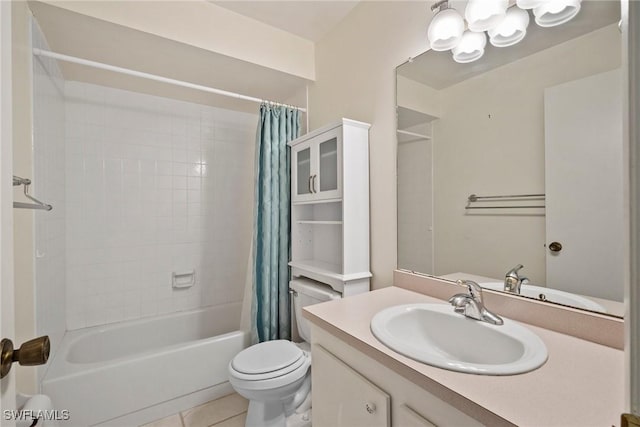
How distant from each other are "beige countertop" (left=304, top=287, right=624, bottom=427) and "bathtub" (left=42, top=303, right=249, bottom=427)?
135cm

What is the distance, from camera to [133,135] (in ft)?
7.77

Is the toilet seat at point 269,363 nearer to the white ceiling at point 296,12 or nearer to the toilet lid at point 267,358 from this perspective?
the toilet lid at point 267,358

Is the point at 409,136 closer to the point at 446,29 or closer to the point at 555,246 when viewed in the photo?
the point at 446,29

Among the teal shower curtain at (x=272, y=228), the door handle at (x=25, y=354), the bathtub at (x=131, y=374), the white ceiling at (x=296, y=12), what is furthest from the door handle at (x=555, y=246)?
the bathtub at (x=131, y=374)

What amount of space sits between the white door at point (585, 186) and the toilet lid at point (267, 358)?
123cm

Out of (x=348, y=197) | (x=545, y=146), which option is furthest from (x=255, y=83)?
(x=545, y=146)

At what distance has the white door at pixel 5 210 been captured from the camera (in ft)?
1.63

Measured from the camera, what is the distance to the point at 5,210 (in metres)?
0.52

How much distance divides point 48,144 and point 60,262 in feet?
2.65

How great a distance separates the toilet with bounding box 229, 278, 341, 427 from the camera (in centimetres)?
140

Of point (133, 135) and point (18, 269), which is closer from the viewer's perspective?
point (18, 269)

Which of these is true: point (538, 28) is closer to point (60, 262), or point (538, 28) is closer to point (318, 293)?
point (318, 293)

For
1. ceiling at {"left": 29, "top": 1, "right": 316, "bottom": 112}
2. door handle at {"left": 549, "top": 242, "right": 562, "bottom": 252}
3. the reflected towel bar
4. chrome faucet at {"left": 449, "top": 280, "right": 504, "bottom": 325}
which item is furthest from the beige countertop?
ceiling at {"left": 29, "top": 1, "right": 316, "bottom": 112}

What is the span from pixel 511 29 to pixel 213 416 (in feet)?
8.03
